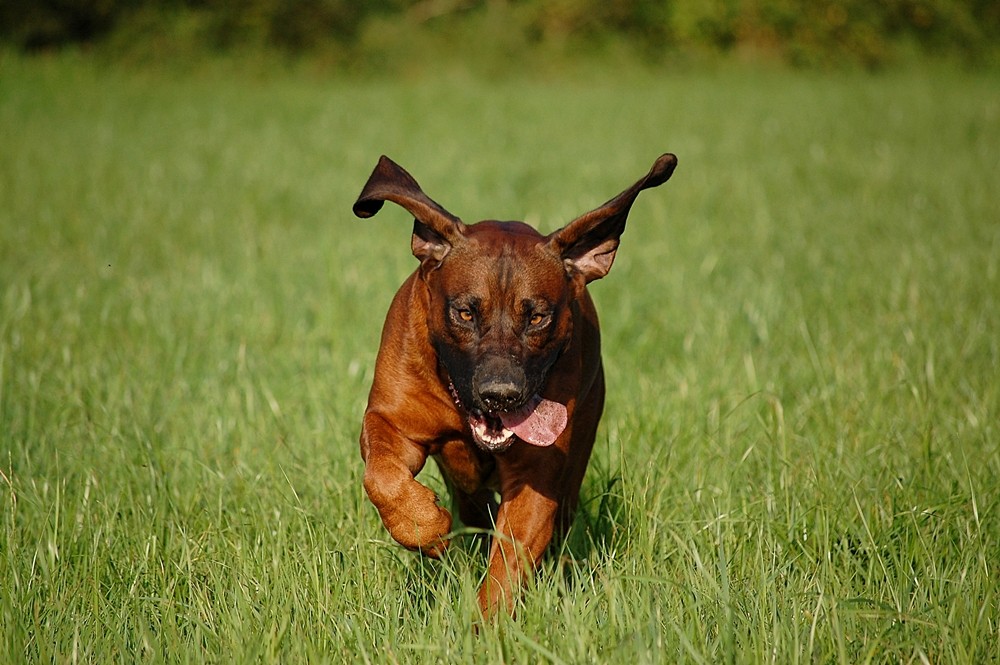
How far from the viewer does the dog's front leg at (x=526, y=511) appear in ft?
10.7

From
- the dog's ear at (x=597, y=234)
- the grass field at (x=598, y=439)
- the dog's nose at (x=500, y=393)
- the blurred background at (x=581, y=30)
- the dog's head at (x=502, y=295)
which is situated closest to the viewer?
the grass field at (x=598, y=439)

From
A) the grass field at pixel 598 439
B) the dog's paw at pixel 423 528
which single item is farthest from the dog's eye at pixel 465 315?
the grass field at pixel 598 439

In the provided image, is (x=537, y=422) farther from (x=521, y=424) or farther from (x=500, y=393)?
(x=500, y=393)

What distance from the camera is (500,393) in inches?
121

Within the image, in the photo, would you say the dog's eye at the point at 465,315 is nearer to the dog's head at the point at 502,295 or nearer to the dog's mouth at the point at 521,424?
the dog's head at the point at 502,295

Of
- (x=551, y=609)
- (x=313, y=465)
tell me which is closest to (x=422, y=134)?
(x=313, y=465)

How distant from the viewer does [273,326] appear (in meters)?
6.53

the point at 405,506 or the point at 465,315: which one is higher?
the point at 465,315

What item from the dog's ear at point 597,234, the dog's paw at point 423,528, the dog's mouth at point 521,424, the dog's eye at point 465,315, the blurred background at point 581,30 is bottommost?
the dog's paw at point 423,528

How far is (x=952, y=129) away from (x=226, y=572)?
15374 millimetres

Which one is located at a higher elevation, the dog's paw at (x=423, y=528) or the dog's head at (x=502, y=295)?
the dog's head at (x=502, y=295)

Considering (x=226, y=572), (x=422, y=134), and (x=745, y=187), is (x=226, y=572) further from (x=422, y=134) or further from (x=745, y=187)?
(x=422, y=134)

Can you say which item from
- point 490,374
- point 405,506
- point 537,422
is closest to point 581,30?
point 537,422

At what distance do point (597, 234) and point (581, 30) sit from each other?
1196 inches
